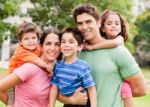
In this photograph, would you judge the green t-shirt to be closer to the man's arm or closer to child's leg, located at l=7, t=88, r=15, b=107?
the man's arm

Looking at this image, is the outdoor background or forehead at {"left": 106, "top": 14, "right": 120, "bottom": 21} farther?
the outdoor background

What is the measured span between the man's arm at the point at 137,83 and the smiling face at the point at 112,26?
2.12ft

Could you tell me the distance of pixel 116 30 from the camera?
511cm

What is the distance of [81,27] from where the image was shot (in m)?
4.25

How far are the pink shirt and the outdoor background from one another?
55.2 inches

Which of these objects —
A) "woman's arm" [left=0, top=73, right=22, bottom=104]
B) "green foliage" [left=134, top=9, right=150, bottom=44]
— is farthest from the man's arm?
"green foliage" [left=134, top=9, right=150, bottom=44]

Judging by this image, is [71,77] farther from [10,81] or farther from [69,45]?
[10,81]

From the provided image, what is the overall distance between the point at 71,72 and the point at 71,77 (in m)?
0.04

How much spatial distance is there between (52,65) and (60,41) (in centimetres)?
23

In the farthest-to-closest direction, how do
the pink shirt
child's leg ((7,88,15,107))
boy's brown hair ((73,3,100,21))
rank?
child's leg ((7,88,15,107)), the pink shirt, boy's brown hair ((73,3,100,21))

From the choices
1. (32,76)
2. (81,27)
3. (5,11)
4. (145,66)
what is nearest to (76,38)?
(81,27)

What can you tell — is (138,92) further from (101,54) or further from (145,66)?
(145,66)

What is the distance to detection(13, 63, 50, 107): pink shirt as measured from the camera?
4.35 meters

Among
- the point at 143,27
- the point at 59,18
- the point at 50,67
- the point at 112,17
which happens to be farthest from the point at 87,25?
the point at 143,27
